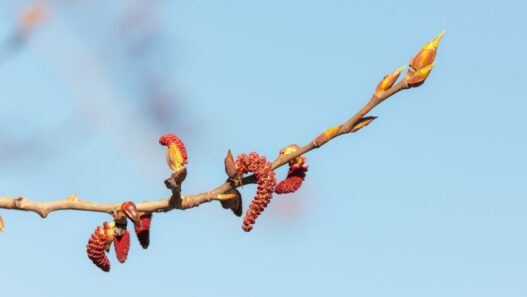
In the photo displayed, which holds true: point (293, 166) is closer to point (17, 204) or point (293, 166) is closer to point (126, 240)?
point (126, 240)

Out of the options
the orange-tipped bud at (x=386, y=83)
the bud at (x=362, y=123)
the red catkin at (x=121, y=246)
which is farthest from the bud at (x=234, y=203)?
the orange-tipped bud at (x=386, y=83)

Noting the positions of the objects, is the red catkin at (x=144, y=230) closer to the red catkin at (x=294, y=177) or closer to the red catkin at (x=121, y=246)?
the red catkin at (x=121, y=246)

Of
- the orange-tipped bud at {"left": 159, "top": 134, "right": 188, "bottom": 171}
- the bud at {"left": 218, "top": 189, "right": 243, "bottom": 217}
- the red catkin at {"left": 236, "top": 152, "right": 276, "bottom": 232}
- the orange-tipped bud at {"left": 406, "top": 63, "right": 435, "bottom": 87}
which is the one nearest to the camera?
the orange-tipped bud at {"left": 406, "top": 63, "right": 435, "bottom": 87}

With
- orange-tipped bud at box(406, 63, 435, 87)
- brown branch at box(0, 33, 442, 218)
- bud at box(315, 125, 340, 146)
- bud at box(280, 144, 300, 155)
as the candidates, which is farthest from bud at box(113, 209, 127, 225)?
orange-tipped bud at box(406, 63, 435, 87)

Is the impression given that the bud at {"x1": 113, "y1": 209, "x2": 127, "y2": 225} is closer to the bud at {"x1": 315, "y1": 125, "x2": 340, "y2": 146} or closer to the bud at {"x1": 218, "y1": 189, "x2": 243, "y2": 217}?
the bud at {"x1": 218, "y1": 189, "x2": 243, "y2": 217}

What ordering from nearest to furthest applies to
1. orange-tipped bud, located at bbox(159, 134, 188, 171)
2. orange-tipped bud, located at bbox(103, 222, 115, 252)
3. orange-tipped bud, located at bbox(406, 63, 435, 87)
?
Answer: orange-tipped bud, located at bbox(406, 63, 435, 87)
orange-tipped bud, located at bbox(159, 134, 188, 171)
orange-tipped bud, located at bbox(103, 222, 115, 252)

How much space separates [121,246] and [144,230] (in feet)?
0.85

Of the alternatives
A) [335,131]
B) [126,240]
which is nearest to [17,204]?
[126,240]

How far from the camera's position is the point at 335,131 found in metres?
6.23

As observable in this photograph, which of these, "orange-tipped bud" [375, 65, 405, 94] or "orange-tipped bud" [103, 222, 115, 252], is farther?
"orange-tipped bud" [103, 222, 115, 252]

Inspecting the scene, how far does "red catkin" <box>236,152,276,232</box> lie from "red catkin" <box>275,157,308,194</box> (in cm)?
45

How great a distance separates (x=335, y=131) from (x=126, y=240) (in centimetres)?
195

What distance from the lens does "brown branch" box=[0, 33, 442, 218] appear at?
6.04 m

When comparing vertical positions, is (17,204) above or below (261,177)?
above
